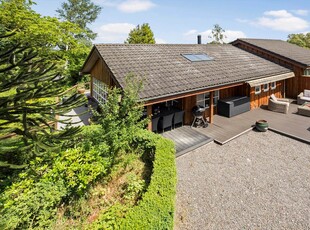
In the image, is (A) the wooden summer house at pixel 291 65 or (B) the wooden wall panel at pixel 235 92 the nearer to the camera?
(B) the wooden wall panel at pixel 235 92

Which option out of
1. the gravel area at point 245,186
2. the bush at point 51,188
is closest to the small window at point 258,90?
the gravel area at point 245,186

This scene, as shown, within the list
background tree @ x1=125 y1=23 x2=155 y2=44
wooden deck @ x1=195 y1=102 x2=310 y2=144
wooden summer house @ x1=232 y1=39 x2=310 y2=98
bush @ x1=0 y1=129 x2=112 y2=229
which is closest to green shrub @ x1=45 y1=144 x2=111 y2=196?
bush @ x1=0 y1=129 x2=112 y2=229

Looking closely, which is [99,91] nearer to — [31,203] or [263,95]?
[31,203]

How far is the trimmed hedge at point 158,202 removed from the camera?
495 cm

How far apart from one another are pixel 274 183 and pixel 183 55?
1081cm

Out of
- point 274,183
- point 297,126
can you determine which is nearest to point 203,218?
point 274,183

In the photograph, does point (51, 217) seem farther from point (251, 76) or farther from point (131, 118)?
point (251, 76)

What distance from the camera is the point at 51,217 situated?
6.08m

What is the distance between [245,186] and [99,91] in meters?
13.2

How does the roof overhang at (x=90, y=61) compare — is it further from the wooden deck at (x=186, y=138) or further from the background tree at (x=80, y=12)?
the background tree at (x=80, y=12)

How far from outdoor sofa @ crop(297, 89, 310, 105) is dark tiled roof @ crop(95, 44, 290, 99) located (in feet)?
8.99

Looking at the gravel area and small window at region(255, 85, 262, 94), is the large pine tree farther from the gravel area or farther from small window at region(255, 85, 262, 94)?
small window at region(255, 85, 262, 94)

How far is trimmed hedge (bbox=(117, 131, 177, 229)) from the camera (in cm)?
495

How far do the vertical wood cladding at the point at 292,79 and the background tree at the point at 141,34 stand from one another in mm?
26720
